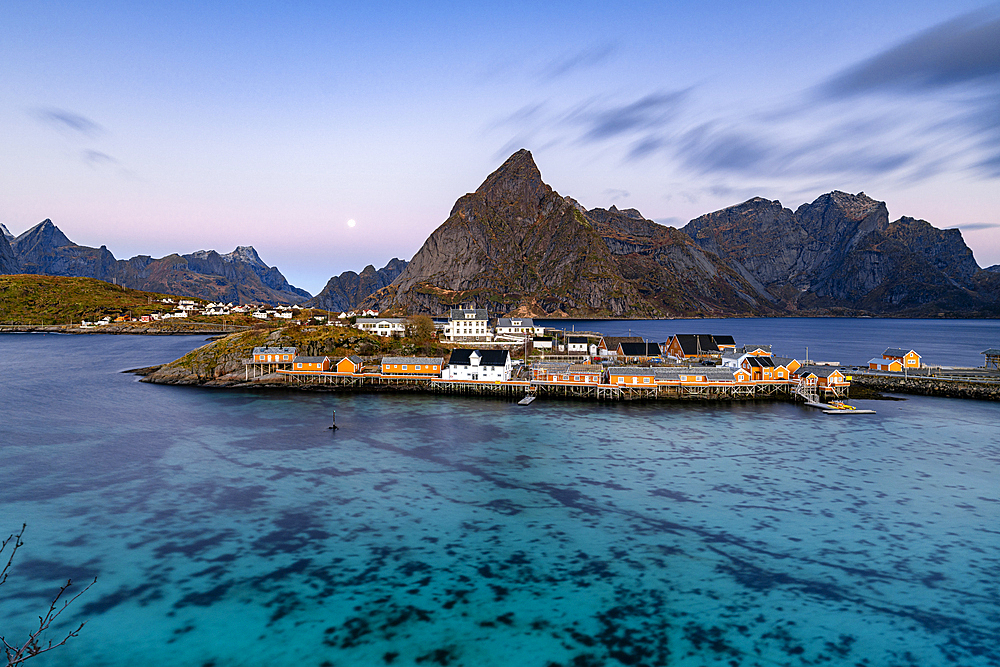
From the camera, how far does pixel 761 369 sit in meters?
79.9

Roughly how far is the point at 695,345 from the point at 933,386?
38.4 m

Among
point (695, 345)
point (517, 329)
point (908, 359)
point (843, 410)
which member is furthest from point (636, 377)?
point (517, 329)

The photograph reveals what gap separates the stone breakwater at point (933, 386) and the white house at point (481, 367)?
58.0 metres

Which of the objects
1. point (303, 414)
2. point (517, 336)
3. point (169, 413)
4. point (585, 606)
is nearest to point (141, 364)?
point (169, 413)

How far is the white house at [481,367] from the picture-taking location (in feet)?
277

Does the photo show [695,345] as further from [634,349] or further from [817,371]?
[817,371]

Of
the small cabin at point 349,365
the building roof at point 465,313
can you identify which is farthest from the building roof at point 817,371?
the building roof at point 465,313

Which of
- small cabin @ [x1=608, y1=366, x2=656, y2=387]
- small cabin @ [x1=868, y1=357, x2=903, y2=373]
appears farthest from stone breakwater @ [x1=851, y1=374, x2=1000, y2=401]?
small cabin @ [x1=608, y1=366, x2=656, y2=387]

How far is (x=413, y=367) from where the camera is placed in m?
88.6

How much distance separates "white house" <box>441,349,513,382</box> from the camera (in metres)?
84.3

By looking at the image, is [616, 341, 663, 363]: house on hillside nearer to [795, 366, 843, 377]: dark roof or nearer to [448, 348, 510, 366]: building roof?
[795, 366, 843, 377]: dark roof

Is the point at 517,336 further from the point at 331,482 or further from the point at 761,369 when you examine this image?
the point at 331,482

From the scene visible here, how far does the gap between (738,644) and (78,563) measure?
3444cm

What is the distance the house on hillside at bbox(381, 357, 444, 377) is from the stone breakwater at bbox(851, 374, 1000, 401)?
69737 millimetres
